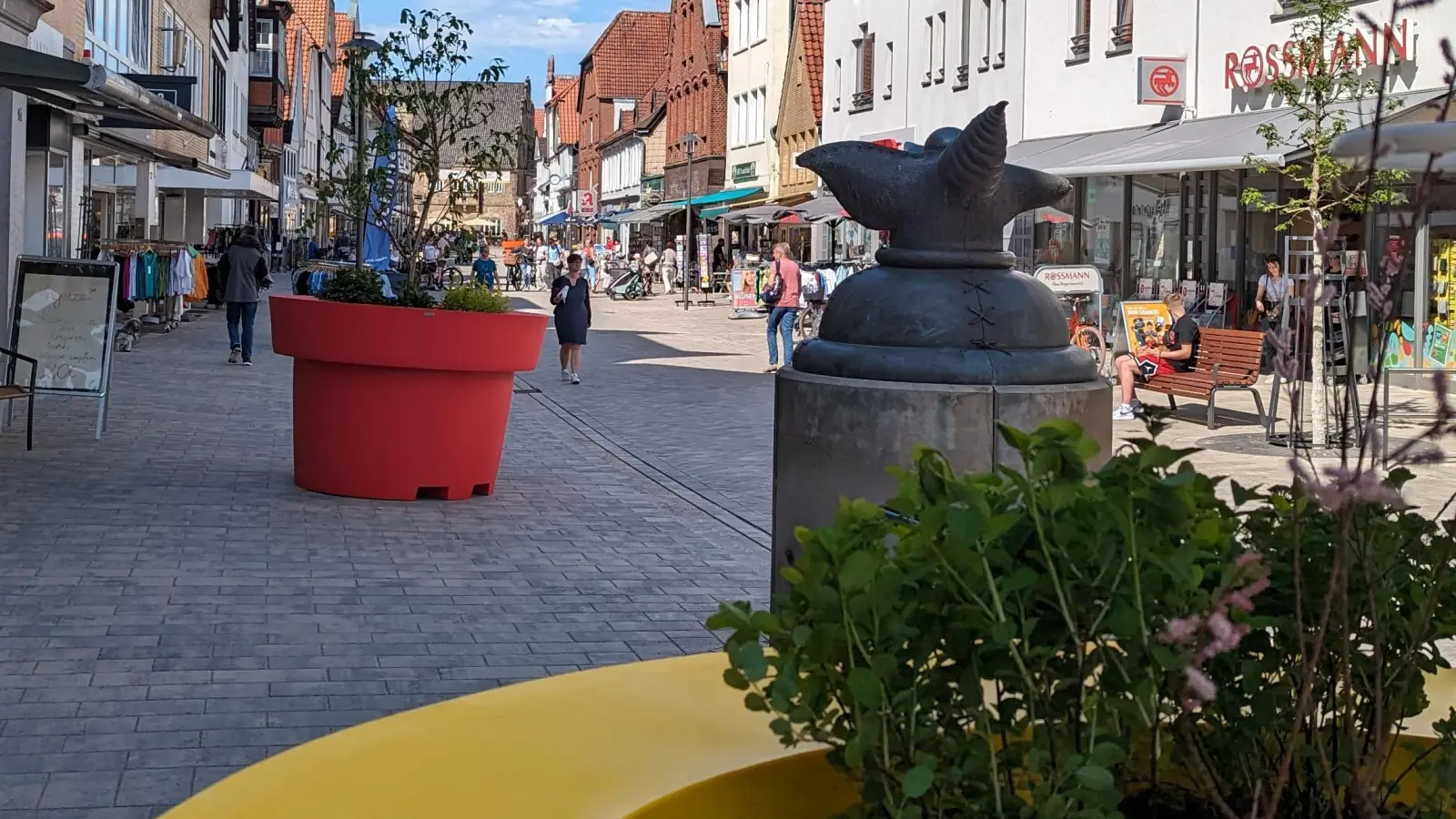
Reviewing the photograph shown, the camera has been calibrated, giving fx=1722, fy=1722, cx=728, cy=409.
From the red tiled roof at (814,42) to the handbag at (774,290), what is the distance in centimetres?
2576

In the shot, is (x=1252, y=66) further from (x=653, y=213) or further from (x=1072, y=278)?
(x=653, y=213)

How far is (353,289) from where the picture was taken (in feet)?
32.4

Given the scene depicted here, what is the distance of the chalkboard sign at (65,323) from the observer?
12359mm

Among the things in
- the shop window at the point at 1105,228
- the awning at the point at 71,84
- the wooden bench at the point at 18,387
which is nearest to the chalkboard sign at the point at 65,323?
the wooden bench at the point at 18,387

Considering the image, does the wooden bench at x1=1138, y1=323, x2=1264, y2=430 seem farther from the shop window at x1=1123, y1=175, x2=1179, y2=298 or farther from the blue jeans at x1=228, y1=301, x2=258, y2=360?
the blue jeans at x1=228, y1=301, x2=258, y2=360

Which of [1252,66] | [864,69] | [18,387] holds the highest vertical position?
[864,69]

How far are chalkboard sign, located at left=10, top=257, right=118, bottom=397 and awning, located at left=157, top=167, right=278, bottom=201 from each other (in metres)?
16.0

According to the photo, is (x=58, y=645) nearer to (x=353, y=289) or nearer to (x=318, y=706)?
(x=318, y=706)

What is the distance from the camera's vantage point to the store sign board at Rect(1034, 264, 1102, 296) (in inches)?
797

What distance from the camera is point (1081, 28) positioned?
27328 millimetres

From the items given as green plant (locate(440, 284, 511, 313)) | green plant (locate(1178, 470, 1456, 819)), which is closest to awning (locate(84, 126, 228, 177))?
green plant (locate(440, 284, 511, 313))

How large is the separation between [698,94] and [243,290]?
46.4 m

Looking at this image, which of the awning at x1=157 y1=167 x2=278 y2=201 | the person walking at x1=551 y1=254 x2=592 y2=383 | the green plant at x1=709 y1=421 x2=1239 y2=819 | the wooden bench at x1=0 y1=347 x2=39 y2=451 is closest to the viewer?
the green plant at x1=709 y1=421 x2=1239 y2=819

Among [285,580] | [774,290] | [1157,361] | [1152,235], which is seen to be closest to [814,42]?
[1152,235]
